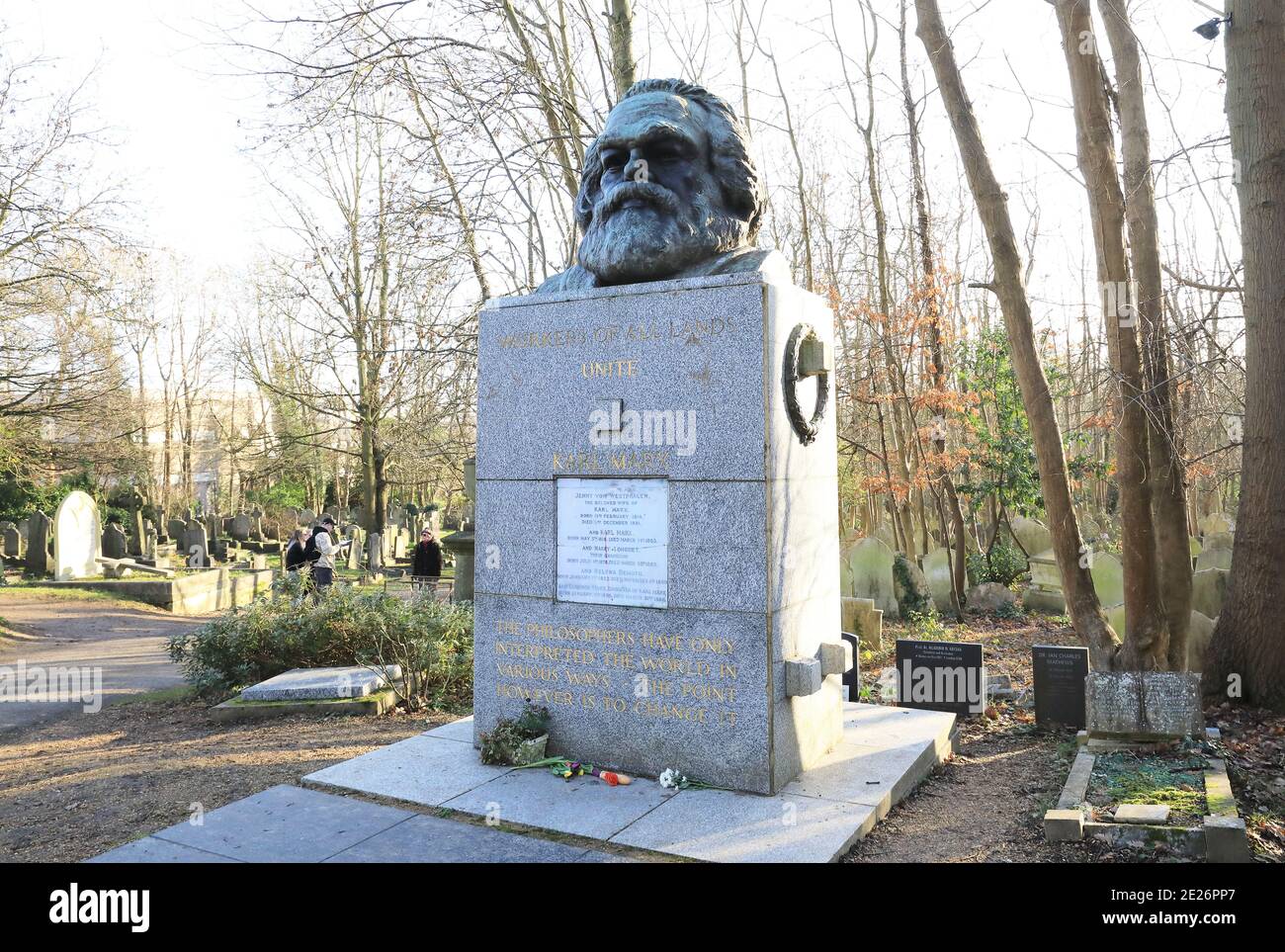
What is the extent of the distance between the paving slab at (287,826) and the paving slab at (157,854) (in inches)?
Answer: 1.8

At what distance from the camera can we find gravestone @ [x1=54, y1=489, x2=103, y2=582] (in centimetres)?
2084

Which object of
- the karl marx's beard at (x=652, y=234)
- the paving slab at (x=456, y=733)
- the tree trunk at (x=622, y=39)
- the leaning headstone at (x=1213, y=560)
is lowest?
the paving slab at (x=456, y=733)

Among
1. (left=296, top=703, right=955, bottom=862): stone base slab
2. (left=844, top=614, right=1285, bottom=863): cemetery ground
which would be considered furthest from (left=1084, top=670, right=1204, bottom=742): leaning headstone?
(left=296, top=703, right=955, bottom=862): stone base slab

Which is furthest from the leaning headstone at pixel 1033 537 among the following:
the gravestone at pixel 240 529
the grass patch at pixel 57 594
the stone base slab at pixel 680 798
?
the gravestone at pixel 240 529

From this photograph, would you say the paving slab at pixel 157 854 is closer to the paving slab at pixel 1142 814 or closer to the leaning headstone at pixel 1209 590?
the paving slab at pixel 1142 814

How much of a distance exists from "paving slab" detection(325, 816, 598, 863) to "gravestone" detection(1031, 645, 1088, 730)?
468 cm

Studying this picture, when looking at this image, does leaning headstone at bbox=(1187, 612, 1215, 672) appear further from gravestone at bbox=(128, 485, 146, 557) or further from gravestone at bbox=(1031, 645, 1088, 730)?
gravestone at bbox=(128, 485, 146, 557)

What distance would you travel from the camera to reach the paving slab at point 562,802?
4.49 m

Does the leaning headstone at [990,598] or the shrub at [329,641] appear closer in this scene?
the shrub at [329,641]

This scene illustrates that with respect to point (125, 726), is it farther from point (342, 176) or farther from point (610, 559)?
point (342, 176)

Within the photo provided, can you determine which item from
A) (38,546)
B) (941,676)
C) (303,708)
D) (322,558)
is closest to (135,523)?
(38,546)

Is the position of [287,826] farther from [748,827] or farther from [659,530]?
[659,530]

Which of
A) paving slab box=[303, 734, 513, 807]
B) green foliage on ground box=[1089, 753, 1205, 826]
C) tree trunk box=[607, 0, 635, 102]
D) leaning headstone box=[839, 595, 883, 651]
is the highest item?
tree trunk box=[607, 0, 635, 102]

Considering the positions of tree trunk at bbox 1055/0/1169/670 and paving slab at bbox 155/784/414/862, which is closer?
paving slab at bbox 155/784/414/862
